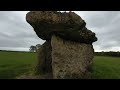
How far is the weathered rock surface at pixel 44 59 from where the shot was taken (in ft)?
43.0

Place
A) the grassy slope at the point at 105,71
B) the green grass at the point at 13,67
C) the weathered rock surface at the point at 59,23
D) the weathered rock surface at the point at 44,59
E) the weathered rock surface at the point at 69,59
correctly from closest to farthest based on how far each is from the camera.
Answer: the weathered rock surface at the point at 69,59 → the weathered rock surface at the point at 59,23 → the grassy slope at the point at 105,71 → the green grass at the point at 13,67 → the weathered rock surface at the point at 44,59

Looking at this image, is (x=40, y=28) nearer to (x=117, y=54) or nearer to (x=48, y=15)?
(x=48, y=15)

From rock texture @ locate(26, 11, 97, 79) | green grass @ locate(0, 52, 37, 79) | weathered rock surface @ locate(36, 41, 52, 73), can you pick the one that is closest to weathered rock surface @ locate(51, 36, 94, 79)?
rock texture @ locate(26, 11, 97, 79)

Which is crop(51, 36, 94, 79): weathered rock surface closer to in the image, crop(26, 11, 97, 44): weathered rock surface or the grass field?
crop(26, 11, 97, 44): weathered rock surface

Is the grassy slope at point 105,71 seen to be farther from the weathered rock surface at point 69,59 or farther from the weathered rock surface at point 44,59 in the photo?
the weathered rock surface at point 44,59

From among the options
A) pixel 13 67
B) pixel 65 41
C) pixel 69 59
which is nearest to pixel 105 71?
pixel 69 59

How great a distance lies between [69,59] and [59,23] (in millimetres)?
1908

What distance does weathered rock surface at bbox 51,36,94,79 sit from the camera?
1092cm

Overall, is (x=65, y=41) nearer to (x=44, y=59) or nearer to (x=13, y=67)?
(x=44, y=59)

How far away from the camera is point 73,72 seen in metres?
11.0

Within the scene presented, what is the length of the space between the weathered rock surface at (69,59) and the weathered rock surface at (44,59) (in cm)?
184

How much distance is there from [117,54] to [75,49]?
94.0 feet

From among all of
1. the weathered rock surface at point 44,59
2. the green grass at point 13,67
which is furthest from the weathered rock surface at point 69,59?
the green grass at point 13,67
